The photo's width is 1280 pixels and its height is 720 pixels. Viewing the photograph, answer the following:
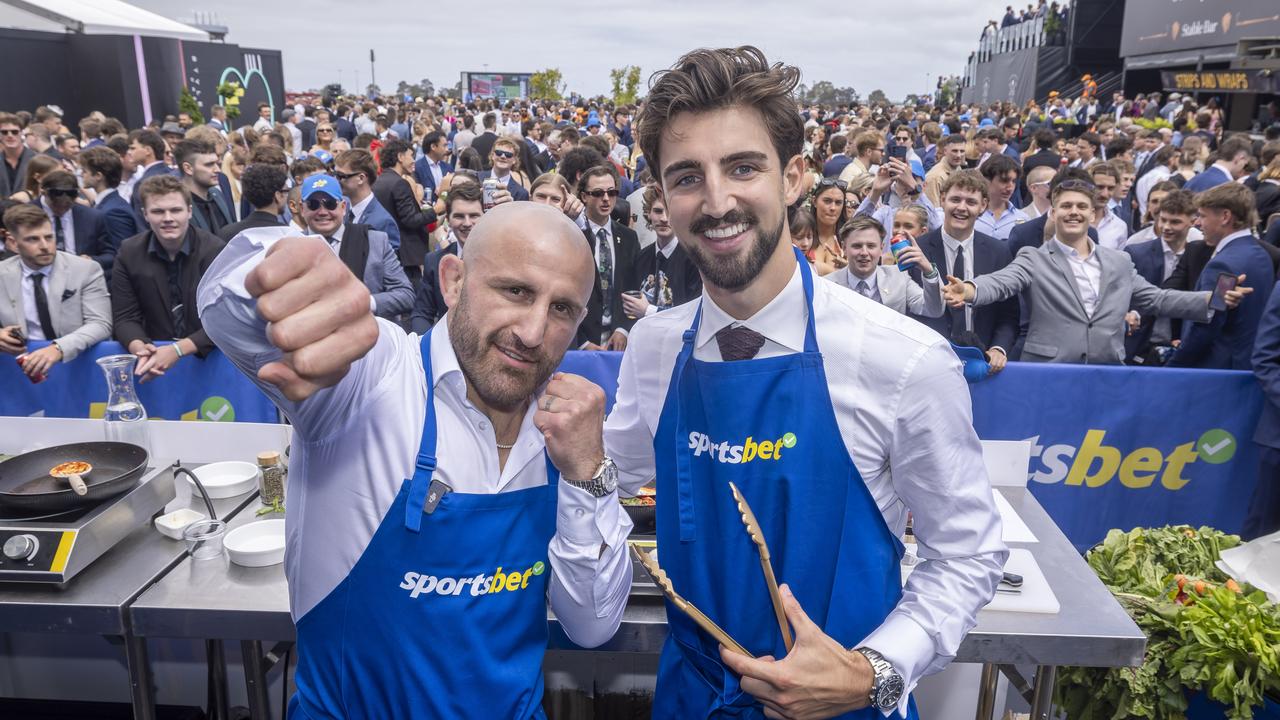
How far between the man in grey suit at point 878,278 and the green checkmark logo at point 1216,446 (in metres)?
1.56

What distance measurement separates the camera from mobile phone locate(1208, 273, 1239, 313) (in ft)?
15.0

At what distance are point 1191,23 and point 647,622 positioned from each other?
26.4 meters

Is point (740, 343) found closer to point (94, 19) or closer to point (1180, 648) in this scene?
point (1180, 648)

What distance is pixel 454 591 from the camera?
1588 mm

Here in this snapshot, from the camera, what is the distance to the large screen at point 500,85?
160ft

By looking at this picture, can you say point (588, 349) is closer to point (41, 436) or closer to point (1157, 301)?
point (41, 436)

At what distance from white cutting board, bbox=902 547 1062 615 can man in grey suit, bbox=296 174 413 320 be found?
148 inches

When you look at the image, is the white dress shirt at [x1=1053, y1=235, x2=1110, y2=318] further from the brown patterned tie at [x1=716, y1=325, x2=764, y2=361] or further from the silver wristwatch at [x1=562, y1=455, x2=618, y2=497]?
the silver wristwatch at [x1=562, y1=455, x2=618, y2=497]

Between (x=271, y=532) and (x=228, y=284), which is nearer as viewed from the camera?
(x=228, y=284)

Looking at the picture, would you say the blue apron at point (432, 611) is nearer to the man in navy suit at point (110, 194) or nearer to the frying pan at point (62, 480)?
the frying pan at point (62, 480)

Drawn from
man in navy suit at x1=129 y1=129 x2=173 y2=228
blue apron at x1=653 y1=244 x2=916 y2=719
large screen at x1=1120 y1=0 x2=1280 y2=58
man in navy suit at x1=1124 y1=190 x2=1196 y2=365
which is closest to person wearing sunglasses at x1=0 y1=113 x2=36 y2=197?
man in navy suit at x1=129 y1=129 x2=173 y2=228

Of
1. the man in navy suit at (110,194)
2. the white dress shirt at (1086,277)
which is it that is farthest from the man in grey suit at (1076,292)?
the man in navy suit at (110,194)

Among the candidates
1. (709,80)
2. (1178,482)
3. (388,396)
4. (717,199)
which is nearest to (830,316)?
(717,199)

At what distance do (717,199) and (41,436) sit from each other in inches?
125
